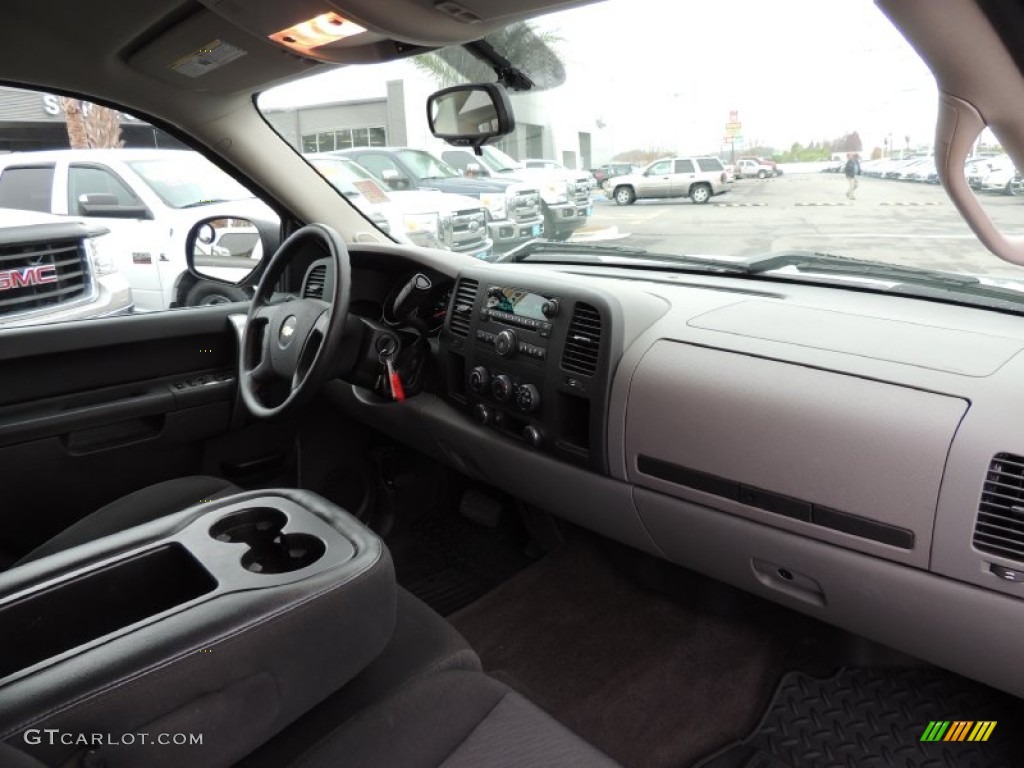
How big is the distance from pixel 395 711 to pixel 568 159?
205 cm

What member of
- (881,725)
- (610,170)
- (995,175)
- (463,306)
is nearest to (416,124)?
(610,170)

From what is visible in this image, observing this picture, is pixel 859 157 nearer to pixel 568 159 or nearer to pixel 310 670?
pixel 568 159

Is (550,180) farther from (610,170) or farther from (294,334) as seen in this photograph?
(294,334)

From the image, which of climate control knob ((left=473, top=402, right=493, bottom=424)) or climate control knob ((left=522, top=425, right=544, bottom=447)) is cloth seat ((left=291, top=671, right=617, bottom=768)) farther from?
climate control knob ((left=473, top=402, right=493, bottom=424))

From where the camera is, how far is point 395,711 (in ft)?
4.51

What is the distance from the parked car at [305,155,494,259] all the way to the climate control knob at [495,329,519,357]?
865 mm

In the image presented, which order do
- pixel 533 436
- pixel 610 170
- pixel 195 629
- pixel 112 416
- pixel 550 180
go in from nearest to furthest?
pixel 195 629 < pixel 533 436 < pixel 112 416 < pixel 610 170 < pixel 550 180

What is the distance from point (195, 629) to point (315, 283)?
1386mm

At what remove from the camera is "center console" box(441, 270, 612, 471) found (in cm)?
205

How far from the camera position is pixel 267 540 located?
1.67m

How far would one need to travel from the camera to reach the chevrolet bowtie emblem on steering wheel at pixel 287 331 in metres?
2.27

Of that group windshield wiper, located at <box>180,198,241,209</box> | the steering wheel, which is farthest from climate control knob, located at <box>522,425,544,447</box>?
windshield wiper, located at <box>180,198,241,209</box>

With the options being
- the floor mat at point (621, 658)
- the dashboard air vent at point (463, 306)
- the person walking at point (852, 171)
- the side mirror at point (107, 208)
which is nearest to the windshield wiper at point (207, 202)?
the side mirror at point (107, 208)

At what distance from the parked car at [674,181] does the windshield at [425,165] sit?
79cm
